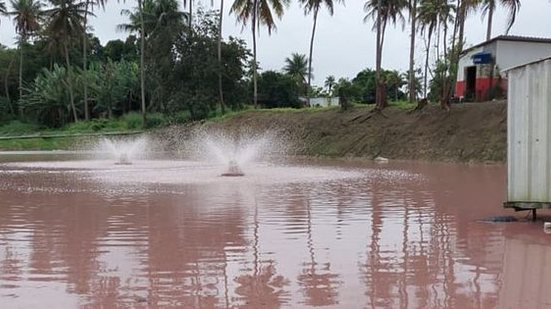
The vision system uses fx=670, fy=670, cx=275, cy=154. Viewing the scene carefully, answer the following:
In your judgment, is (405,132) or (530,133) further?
(405,132)

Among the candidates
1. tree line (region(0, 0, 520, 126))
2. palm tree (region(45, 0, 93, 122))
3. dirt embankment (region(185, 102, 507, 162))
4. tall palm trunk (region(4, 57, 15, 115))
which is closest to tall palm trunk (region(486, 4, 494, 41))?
tree line (region(0, 0, 520, 126))

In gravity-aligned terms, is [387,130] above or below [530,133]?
above

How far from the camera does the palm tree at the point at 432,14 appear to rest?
40.7 meters

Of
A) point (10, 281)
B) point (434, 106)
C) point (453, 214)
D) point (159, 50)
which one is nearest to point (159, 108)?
point (159, 50)

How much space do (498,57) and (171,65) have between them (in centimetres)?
2370

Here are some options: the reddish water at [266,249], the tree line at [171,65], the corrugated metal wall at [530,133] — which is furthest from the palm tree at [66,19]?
the corrugated metal wall at [530,133]

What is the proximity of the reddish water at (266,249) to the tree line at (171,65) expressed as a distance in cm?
2216

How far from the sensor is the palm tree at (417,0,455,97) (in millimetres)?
40719

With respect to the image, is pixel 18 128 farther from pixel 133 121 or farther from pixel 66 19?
pixel 133 121

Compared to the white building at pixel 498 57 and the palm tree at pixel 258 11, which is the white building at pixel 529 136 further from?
the palm tree at pixel 258 11

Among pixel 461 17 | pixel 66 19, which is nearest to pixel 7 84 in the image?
pixel 66 19

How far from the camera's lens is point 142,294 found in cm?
616

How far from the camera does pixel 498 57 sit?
34.2 meters

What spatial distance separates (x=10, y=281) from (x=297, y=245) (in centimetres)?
350
